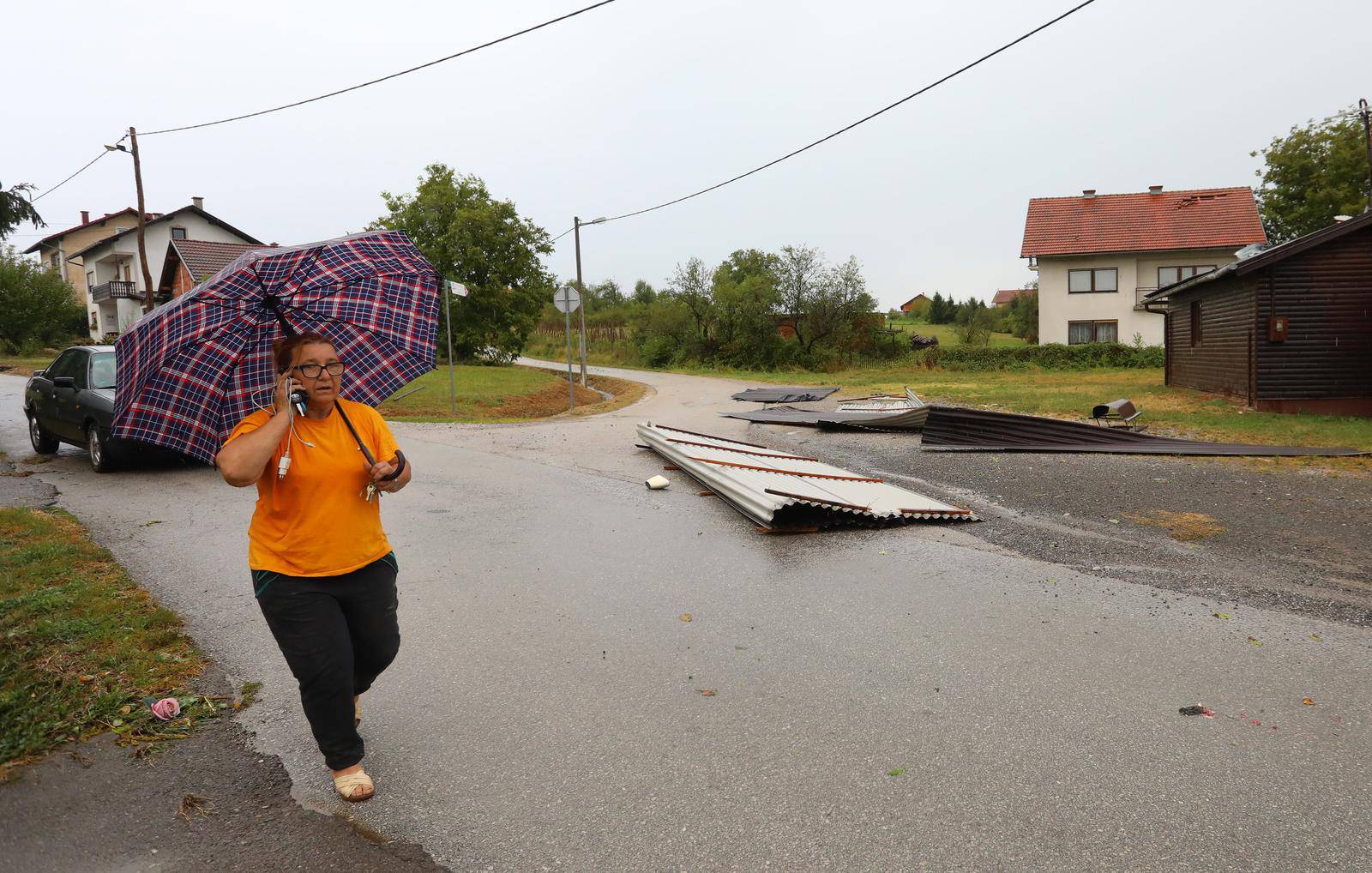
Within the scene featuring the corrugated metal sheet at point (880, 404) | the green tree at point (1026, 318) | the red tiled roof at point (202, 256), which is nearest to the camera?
the corrugated metal sheet at point (880, 404)

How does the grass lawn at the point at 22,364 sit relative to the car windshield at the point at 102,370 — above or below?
above

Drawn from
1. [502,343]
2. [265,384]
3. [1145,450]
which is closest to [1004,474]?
[1145,450]

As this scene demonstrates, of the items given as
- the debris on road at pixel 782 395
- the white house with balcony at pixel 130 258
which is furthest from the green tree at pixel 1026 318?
the white house with balcony at pixel 130 258

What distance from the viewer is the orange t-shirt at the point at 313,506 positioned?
309 cm

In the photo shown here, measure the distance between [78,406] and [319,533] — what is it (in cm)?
1049

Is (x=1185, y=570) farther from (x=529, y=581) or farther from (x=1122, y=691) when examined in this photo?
(x=529, y=581)

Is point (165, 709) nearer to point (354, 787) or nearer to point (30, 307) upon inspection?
point (354, 787)

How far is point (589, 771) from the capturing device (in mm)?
3430

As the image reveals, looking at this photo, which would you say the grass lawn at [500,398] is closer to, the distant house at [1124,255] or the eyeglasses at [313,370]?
the eyeglasses at [313,370]

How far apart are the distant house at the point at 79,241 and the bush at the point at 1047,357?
60.9m

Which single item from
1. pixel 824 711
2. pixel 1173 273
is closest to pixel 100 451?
pixel 824 711

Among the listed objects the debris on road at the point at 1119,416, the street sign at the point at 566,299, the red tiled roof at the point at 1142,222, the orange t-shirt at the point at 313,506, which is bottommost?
the debris on road at the point at 1119,416

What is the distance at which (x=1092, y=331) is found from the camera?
→ 42500 millimetres

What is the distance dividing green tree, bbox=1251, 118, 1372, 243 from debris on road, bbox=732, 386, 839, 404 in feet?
116
